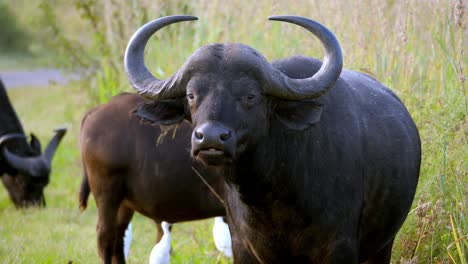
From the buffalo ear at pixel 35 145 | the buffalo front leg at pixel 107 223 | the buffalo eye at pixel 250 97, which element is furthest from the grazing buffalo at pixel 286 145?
the buffalo ear at pixel 35 145

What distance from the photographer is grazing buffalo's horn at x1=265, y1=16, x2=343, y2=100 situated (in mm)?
5035

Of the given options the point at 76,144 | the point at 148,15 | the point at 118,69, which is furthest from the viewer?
the point at 76,144

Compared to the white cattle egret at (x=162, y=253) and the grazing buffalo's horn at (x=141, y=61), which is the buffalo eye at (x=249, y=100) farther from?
the white cattle egret at (x=162, y=253)

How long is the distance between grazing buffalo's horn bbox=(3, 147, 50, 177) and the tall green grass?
20.1 inches

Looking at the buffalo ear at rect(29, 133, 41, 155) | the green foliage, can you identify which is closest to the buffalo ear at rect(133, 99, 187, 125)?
the buffalo ear at rect(29, 133, 41, 155)

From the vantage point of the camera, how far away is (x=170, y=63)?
1068 centimetres

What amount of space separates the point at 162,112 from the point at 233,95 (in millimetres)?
649

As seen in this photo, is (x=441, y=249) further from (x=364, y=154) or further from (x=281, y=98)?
(x=281, y=98)

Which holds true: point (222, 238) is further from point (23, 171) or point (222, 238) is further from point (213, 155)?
point (23, 171)

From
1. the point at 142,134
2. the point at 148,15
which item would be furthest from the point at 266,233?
the point at 148,15

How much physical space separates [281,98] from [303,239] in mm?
879

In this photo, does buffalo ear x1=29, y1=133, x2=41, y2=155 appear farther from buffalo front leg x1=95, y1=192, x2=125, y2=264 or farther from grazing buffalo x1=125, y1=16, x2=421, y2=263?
grazing buffalo x1=125, y1=16, x2=421, y2=263

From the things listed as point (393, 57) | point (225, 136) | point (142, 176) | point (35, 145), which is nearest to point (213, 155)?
point (225, 136)

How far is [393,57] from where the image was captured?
806cm
